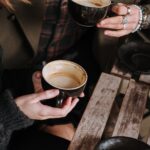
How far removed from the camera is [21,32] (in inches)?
57.2

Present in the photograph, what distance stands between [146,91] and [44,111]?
40 cm

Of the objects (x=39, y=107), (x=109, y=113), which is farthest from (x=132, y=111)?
(x=39, y=107)

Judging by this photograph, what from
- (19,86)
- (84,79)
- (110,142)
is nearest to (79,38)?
(19,86)

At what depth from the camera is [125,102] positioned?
3.56 feet

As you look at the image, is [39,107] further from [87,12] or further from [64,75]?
[87,12]

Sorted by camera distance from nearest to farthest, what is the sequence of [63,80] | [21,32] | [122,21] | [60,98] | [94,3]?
[60,98] → [63,80] → [94,3] → [122,21] → [21,32]

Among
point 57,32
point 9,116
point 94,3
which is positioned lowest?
point 57,32

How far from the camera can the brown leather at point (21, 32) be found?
140 cm

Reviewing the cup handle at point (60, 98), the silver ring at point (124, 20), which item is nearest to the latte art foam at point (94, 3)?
the silver ring at point (124, 20)

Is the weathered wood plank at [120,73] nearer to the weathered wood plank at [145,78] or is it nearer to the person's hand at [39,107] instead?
the weathered wood plank at [145,78]

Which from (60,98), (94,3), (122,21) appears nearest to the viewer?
(60,98)

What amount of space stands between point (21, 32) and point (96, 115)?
0.61 m

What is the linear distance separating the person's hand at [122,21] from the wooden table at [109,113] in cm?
15

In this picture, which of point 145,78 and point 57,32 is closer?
point 145,78
